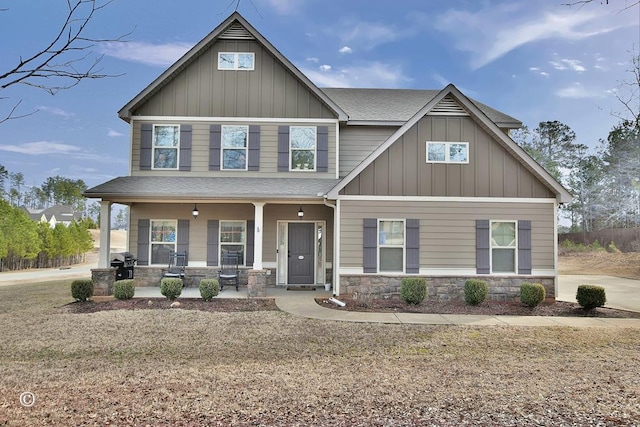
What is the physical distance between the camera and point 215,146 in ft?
38.8

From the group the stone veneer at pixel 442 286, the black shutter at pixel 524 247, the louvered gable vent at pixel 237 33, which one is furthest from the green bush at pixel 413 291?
A: the louvered gable vent at pixel 237 33

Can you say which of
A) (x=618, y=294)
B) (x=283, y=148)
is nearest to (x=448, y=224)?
(x=283, y=148)

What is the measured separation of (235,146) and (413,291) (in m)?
6.78

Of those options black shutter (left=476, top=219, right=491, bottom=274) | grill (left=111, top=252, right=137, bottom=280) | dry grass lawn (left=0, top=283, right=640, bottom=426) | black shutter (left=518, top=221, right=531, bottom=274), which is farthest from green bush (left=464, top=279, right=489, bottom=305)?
grill (left=111, top=252, right=137, bottom=280)

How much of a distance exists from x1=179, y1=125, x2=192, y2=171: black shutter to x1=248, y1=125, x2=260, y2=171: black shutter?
1855 millimetres

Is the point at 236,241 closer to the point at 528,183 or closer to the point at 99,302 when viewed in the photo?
the point at 99,302

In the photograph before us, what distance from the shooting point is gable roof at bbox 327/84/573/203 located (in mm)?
10016

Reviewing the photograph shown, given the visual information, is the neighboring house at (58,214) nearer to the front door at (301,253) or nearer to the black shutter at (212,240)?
the black shutter at (212,240)

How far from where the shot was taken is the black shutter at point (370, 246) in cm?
1015

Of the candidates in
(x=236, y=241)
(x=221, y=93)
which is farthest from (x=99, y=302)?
(x=221, y=93)

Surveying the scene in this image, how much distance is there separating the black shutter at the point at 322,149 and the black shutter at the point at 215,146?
303 cm

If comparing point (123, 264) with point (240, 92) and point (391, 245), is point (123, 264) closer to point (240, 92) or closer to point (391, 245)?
point (240, 92)

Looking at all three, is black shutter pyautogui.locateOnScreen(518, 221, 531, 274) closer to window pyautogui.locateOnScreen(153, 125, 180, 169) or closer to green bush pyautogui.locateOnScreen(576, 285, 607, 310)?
green bush pyautogui.locateOnScreen(576, 285, 607, 310)

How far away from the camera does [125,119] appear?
1192 cm
